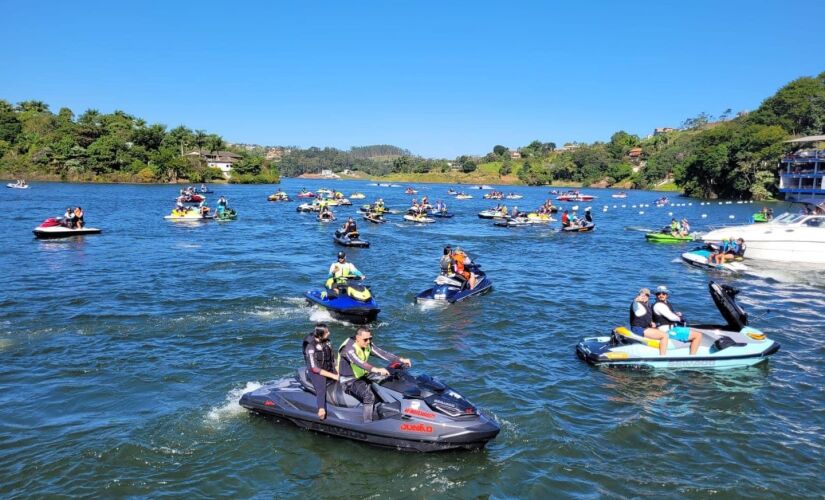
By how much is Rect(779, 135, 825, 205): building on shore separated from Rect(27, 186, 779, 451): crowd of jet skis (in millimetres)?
69543

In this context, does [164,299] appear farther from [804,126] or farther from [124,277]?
[804,126]

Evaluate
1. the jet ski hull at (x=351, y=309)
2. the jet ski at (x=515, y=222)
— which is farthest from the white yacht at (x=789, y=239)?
the jet ski hull at (x=351, y=309)

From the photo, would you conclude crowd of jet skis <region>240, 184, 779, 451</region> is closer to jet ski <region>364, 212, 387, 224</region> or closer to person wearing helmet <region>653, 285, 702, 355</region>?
person wearing helmet <region>653, 285, 702, 355</region>

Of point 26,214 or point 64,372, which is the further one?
point 26,214

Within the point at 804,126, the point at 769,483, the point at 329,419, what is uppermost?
the point at 804,126

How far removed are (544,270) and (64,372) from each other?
21263 mm

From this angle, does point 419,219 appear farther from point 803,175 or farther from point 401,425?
point 803,175

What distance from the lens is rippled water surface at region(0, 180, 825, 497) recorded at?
912 centimetres

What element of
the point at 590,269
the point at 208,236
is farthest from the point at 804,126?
the point at 208,236

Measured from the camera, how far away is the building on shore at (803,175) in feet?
241

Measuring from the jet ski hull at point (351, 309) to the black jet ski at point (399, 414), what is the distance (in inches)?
249

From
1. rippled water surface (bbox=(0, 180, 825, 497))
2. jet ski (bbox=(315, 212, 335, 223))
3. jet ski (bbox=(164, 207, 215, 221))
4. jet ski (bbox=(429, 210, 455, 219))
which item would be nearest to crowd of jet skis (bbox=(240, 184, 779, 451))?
rippled water surface (bbox=(0, 180, 825, 497))

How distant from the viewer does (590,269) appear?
29219mm

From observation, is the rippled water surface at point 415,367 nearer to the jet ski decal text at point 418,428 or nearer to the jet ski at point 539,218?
the jet ski decal text at point 418,428
